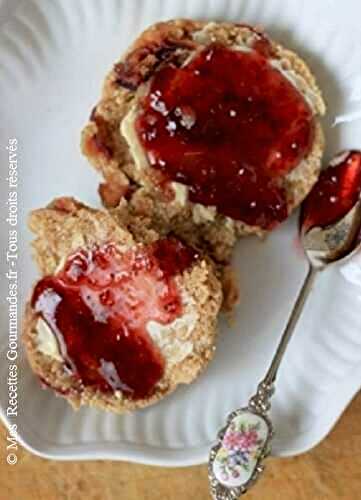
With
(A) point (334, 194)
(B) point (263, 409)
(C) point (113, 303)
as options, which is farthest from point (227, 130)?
(B) point (263, 409)

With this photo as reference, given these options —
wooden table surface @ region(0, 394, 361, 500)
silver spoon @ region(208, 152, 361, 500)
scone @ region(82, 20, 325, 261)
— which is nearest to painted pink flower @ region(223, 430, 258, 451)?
silver spoon @ region(208, 152, 361, 500)

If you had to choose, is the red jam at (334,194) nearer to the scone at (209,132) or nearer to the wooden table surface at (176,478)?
the scone at (209,132)

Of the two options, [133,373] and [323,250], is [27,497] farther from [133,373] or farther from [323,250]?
[323,250]

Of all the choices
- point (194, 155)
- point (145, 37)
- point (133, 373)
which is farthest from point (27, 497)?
point (145, 37)

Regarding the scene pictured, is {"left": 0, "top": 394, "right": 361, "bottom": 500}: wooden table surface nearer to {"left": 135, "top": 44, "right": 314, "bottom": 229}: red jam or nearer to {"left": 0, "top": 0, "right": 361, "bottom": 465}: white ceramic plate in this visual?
{"left": 0, "top": 0, "right": 361, "bottom": 465}: white ceramic plate

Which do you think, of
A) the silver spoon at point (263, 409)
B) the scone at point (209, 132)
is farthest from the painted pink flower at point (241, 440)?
the scone at point (209, 132)

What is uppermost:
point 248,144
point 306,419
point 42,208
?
point 248,144
